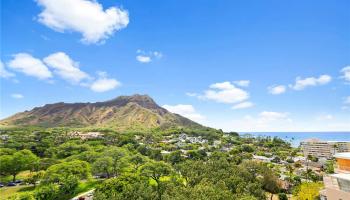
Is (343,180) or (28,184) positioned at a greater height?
(343,180)

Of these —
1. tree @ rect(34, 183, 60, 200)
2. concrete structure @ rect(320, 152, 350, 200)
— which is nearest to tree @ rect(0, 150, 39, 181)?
tree @ rect(34, 183, 60, 200)

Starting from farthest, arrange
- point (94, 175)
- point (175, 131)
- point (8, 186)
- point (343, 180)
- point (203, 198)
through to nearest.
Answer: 1. point (175, 131)
2. point (94, 175)
3. point (8, 186)
4. point (203, 198)
5. point (343, 180)

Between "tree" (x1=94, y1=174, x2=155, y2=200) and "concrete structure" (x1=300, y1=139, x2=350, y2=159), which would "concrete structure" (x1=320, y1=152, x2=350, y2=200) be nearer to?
"tree" (x1=94, y1=174, x2=155, y2=200)

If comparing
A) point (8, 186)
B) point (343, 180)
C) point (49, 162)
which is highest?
point (343, 180)

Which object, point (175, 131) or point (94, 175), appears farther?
point (175, 131)

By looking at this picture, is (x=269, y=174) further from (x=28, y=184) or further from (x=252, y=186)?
(x=28, y=184)

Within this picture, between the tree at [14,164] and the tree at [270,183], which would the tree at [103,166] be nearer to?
the tree at [14,164]

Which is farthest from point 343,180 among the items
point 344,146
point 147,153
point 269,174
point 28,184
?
point 344,146

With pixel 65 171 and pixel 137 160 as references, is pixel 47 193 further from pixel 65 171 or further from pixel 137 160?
pixel 137 160
